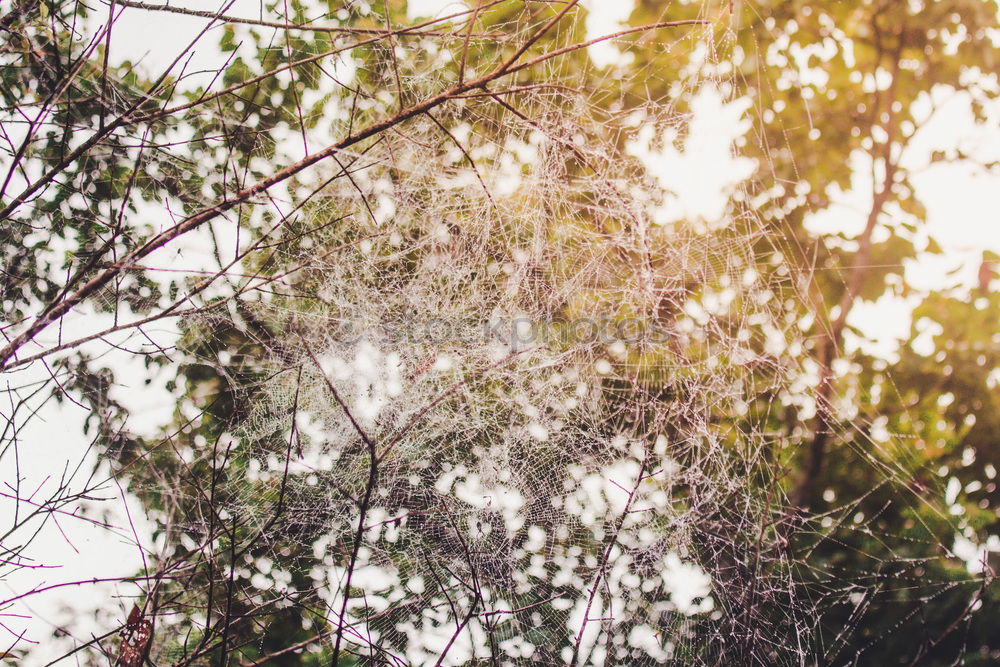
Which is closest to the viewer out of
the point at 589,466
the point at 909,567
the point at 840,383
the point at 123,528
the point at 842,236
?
the point at 123,528

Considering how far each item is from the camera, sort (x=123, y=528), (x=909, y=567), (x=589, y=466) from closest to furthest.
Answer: (x=123, y=528), (x=589, y=466), (x=909, y=567)

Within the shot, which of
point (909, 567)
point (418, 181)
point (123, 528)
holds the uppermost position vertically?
point (418, 181)

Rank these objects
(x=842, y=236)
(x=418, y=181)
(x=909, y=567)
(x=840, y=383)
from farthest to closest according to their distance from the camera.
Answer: (x=842, y=236)
(x=840, y=383)
(x=909, y=567)
(x=418, y=181)

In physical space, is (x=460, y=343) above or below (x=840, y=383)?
above

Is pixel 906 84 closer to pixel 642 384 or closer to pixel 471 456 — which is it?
pixel 642 384

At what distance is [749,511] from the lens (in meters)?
2.42

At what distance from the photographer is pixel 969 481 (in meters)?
3.25

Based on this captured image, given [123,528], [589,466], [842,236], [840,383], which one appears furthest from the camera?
[842,236]

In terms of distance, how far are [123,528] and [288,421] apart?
0.86m

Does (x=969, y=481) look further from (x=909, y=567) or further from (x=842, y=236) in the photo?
(x=842, y=236)

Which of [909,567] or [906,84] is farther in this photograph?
[906,84]

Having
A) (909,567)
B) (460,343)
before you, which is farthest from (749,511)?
(460,343)

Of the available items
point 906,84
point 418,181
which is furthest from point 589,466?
point 906,84

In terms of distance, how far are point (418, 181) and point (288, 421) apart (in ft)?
4.28
